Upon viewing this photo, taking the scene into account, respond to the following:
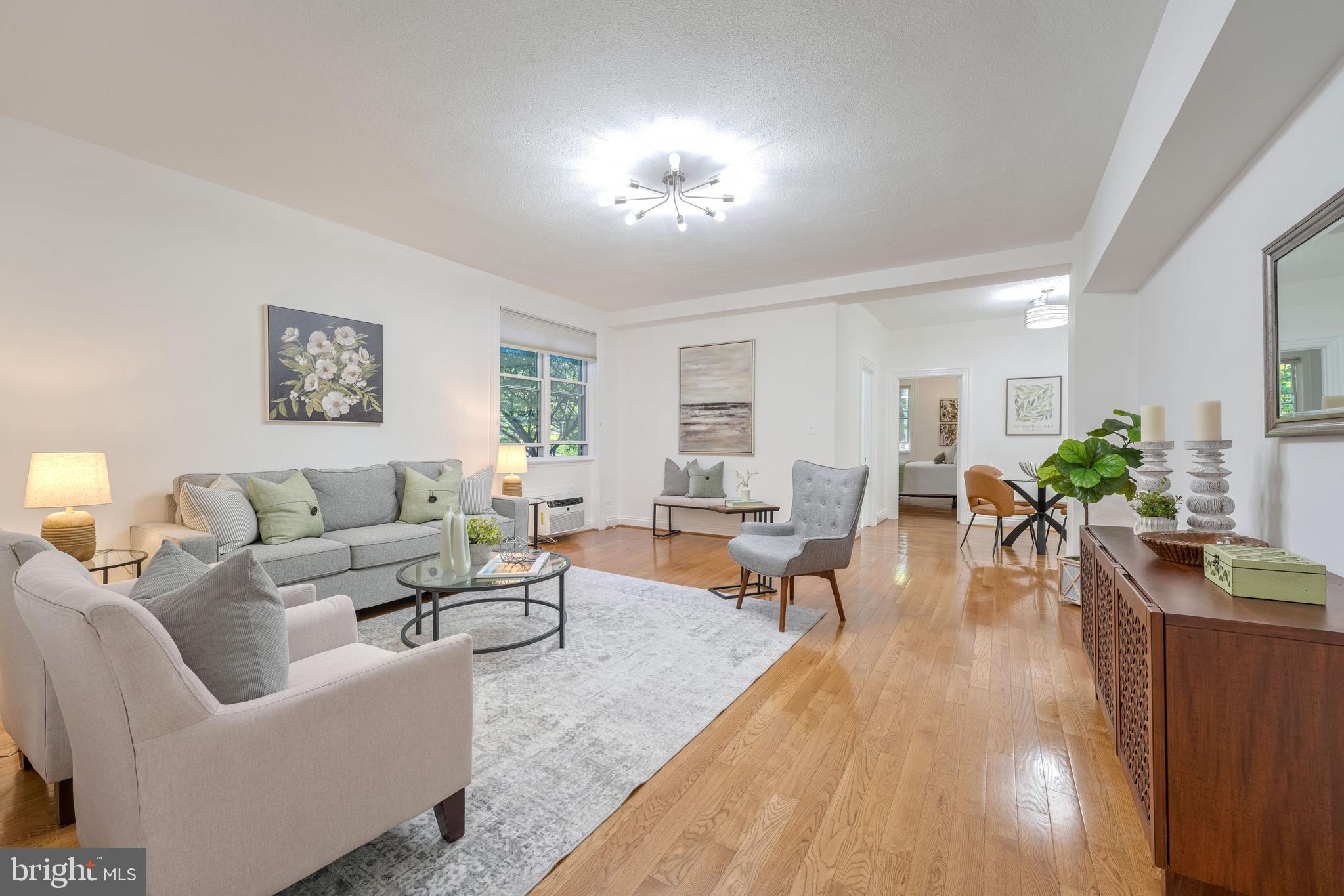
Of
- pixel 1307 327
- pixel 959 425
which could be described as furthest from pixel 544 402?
pixel 1307 327

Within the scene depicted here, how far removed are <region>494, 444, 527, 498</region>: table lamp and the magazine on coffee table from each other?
6.80ft

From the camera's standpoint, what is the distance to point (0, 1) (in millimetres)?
1966

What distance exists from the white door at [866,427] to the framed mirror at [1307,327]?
4.70 m

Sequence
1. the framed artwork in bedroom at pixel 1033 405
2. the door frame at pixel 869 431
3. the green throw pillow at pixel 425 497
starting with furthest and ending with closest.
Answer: the framed artwork in bedroom at pixel 1033 405, the door frame at pixel 869 431, the green throw pillow at pixel 425 497

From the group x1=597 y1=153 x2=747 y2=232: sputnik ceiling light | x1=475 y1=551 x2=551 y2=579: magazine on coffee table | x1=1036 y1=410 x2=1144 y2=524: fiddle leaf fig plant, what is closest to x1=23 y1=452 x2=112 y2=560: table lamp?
x1=475 y1=551 x2=551 y2=579: magazine on coffee table

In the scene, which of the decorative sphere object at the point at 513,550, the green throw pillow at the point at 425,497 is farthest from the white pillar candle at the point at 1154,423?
the green throw pillow at the point at 425,497

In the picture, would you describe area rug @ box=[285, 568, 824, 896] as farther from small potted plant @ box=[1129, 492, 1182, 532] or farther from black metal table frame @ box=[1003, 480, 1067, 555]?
black metal table frame @ box=[1003, 480, 1067, 555]

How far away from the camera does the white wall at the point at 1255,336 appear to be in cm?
158

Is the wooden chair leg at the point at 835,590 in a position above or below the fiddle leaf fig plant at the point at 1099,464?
below

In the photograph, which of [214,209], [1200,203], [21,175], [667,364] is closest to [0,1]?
[21,175]

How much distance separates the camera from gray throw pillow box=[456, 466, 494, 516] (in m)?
4.36

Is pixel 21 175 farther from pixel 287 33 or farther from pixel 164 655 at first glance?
pixel 164 655

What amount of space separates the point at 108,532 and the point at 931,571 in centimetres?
551

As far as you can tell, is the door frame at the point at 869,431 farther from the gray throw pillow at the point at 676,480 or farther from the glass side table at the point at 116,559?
the glass side table at the point at 116,559
